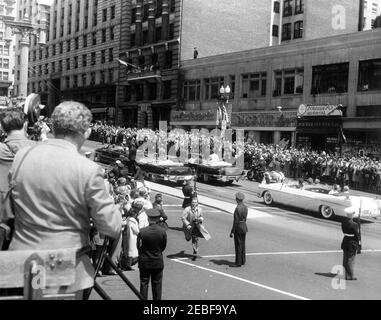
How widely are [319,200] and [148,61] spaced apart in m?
40.7

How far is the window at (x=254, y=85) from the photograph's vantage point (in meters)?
44.4

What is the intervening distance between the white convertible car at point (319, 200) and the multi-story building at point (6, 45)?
41.1ft

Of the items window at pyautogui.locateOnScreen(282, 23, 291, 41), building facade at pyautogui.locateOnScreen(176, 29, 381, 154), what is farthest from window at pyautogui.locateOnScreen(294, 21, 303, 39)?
building facade at pyautogui.locateOnScreen(176, 29, 381, 154)

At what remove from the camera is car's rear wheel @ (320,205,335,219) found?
65.0ft

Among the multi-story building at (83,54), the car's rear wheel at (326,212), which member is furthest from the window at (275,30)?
the car's rear wheel at (326,212)

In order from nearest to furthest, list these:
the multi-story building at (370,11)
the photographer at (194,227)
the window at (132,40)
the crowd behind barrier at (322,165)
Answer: the photographer at (194,227) → the crowd behind barrier at (322,165) → the multi-story building at (370,11) → the window at (132,40)

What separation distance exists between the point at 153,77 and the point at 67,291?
175 feet

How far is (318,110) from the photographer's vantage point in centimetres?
3738

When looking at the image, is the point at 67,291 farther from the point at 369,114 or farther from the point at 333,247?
the point at 369,114

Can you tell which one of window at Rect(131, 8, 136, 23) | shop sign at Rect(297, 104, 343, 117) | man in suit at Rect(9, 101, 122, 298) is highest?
window at Rect(131, 8, 136, 23)

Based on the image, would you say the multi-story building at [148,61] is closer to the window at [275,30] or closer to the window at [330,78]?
the window at [275,30]

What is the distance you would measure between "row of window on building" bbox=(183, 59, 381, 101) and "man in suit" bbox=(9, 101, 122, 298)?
111 feet

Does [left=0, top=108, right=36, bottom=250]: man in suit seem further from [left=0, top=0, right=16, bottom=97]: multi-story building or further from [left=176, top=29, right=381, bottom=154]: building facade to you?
[left=176, top=29, right=381, bottom=154]: building facade

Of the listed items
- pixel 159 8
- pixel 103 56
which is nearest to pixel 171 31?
pixel 159 8
